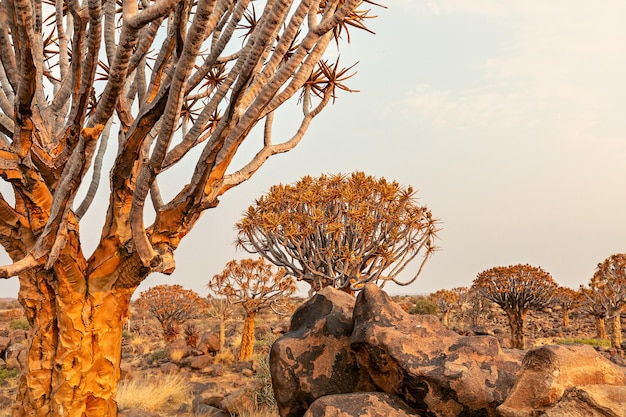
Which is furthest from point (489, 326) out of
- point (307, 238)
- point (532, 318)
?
point (307, 238)

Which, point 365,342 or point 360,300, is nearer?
point 365,342

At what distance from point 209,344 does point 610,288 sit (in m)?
19.8

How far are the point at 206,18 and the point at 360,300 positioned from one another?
10.8 feet

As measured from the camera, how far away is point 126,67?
11.1 ft

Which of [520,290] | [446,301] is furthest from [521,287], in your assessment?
[446,301]

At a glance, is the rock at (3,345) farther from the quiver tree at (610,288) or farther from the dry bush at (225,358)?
the quiver tree at (610,288)

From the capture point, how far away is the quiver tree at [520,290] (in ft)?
66.8

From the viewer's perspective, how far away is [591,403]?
2957mm

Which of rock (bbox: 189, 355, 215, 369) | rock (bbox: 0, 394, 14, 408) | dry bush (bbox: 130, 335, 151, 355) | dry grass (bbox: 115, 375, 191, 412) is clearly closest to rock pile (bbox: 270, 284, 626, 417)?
dry grass (bbox: 115, 375, 191, 412)

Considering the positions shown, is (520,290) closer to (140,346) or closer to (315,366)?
(140,346)

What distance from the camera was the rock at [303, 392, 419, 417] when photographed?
3709mm

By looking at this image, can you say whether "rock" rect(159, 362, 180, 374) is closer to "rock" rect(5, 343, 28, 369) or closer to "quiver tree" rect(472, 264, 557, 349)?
"rock" rect(5, 343, 28, 369)

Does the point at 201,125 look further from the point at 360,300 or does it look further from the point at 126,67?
the point at 360,300

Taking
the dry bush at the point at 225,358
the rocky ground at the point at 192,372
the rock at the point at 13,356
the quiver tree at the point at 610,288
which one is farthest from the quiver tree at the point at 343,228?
the quiver tree at the point at 610,288
